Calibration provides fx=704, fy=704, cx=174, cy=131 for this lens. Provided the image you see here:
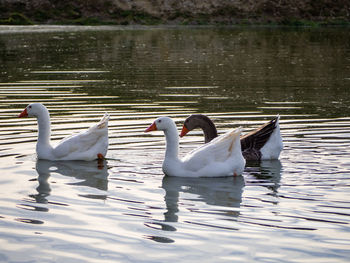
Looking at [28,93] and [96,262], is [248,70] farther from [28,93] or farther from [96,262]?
[96,262]

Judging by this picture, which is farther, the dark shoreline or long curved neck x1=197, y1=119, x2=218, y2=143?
the dark shoreline

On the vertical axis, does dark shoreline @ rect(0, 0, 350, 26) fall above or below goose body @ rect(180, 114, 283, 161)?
above

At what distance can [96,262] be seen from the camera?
739 cm

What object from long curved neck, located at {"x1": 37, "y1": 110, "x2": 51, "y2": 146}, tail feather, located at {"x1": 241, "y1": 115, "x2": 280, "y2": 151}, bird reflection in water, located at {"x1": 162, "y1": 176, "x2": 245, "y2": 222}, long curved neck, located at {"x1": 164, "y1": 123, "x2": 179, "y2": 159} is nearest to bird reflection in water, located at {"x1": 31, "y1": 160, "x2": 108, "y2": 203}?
long curved neck, located at {"x1": 37, "y1": 110, "x2": 51, "y2": 146}

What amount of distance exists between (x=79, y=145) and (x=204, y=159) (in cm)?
258

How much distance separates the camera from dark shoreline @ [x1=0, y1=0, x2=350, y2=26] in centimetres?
5984

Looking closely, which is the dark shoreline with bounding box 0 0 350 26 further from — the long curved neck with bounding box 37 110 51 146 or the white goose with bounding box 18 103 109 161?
the white goose with bounding box 18 103 109 161

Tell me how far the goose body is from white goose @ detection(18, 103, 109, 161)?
1.61 m

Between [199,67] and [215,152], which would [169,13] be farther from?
[215,152]

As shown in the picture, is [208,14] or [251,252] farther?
[208,14]

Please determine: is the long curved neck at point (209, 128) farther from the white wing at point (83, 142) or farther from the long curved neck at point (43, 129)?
the long curved neck at point (43, 129)

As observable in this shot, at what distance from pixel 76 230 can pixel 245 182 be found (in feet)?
11.6

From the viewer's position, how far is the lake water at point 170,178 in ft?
25.9

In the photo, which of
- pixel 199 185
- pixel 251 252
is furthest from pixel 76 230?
pixel 199 185
